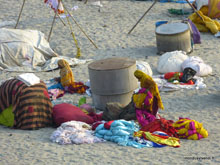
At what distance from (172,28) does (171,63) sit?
1556mm

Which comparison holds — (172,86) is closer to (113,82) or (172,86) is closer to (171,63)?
(171,63)

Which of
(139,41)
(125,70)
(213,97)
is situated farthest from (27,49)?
(213,97)

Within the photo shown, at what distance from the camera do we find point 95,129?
627 cm

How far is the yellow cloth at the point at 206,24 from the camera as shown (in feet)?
39.2

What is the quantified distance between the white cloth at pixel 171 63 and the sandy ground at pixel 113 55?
491mm

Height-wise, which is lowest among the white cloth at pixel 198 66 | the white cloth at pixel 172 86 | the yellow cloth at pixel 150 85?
the white cloth at pixel 172 86

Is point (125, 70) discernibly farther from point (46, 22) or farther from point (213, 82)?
point (46, 22)

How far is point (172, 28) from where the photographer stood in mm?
10469

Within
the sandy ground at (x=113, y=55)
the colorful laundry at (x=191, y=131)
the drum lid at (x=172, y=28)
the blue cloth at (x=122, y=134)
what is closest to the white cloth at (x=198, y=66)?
the sandy ground at (x=113, y=55)

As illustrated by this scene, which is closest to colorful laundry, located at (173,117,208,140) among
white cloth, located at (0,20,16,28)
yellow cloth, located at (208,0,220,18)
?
yellow cloth, located at (208,0,220,18)

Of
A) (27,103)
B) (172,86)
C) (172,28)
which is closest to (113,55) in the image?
(172,28)

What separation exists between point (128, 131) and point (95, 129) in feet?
1.63

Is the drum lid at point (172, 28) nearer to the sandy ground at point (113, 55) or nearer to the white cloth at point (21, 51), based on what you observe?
the sandy ground at point (113, 55)

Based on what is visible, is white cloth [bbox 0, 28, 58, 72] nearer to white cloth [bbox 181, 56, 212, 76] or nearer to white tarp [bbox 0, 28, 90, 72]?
white tarp [bbox 0, 28, 90, 72]
